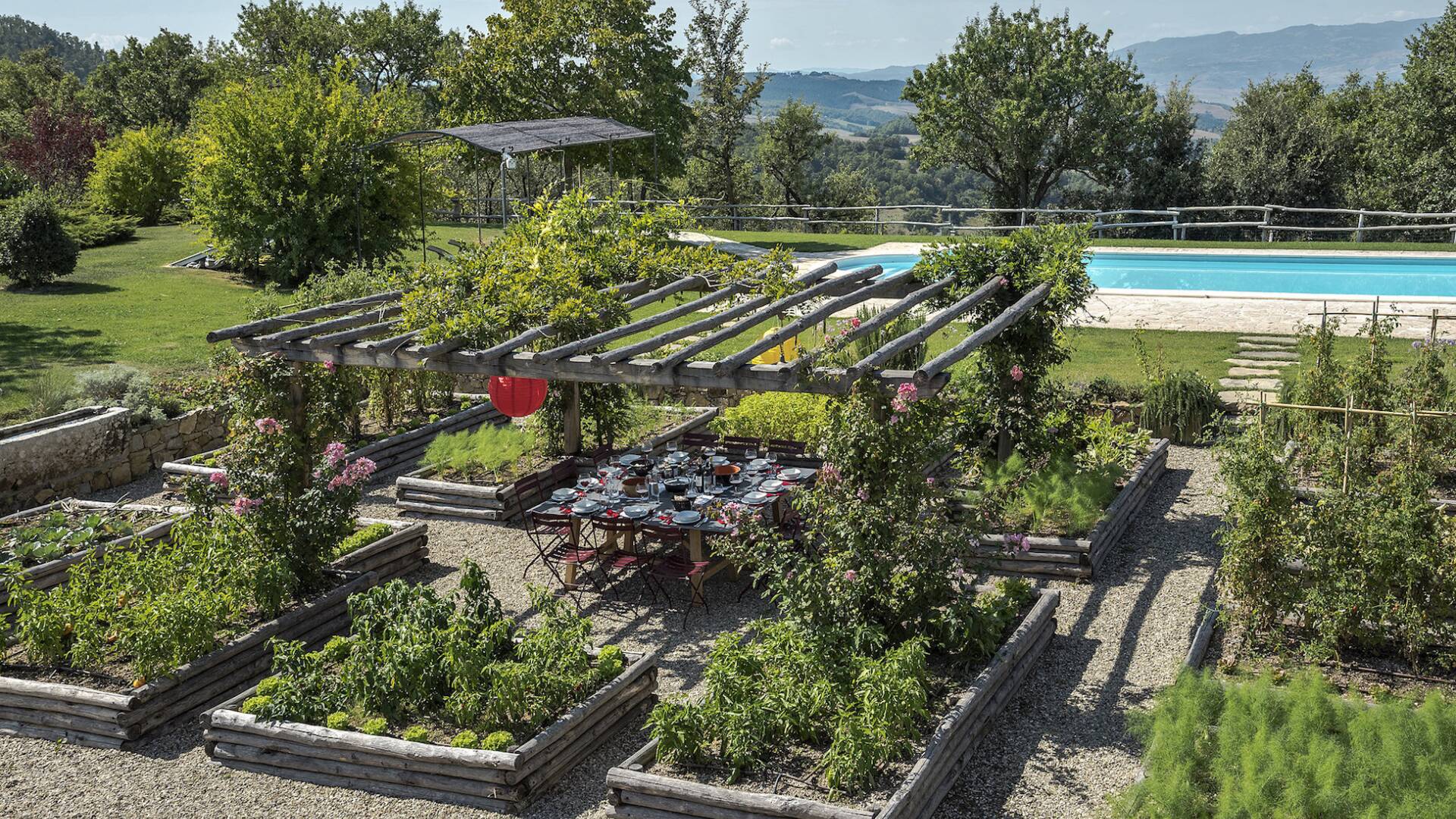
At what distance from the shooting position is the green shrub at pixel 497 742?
588 cm

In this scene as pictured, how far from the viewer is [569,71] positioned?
25.4 meters

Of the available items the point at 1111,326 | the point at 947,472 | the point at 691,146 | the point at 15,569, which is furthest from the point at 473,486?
the point at 691,146

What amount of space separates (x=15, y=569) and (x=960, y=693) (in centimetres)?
635

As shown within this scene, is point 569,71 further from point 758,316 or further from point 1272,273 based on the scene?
point 758,316

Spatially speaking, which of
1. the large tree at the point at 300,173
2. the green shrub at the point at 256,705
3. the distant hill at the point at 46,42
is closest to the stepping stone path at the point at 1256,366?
the green shrub at the point at 256,705

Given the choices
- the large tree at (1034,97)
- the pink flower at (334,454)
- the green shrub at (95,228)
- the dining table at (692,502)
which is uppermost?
the large tree at (1034,97)

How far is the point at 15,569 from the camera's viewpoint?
790cm

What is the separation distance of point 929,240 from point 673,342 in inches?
436

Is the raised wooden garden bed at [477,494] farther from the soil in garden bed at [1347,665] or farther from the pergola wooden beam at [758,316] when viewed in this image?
the soil in garden bed at [1347,665]

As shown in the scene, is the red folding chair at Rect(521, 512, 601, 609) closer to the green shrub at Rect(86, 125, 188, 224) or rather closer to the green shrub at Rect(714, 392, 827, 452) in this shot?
the green shrub at Rect(714, 392, 827, 452)

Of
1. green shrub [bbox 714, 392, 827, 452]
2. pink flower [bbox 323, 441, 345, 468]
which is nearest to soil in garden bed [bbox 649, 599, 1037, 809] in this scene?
pink flower [bbox 323, 441, 345, 468]

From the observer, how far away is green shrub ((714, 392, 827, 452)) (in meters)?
11.5

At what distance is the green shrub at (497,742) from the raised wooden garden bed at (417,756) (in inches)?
1.3

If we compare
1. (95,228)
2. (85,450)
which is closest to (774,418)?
(85,450)
